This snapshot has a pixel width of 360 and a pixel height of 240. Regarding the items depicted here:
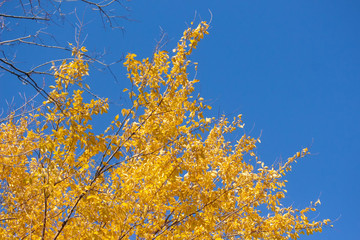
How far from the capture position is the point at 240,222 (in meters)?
4.82

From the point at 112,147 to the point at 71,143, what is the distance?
0.42 metres

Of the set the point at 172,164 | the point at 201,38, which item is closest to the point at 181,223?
the point at 172,164

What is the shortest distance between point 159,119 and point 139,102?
335 mm

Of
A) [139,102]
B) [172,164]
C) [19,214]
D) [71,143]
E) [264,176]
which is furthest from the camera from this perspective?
[264,176]

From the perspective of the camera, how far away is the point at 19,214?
164 inches

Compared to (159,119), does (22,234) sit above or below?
below

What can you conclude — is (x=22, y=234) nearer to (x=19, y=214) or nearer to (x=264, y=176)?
(x=19, y=214)

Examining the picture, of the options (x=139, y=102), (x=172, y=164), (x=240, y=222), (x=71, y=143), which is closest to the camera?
(x=71, y=143)

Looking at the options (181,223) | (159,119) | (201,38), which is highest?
(201,38)

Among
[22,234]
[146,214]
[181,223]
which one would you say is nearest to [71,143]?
[146,214]

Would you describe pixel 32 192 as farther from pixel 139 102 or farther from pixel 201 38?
pixel 201 38

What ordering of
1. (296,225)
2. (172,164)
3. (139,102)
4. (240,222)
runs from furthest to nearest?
(296,225), (240,222), (172,164), (139,102)

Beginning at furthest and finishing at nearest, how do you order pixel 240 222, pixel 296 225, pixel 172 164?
pixel 296 225, pixel 240 222, pixel 172 164

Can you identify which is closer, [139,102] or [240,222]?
[139,102]
